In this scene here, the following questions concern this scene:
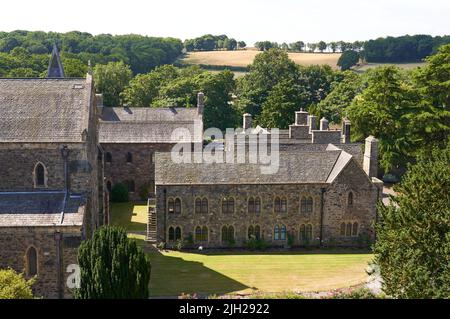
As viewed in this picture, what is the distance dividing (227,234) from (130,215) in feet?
42.5

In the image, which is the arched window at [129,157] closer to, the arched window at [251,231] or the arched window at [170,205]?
the arched window at [170,205]

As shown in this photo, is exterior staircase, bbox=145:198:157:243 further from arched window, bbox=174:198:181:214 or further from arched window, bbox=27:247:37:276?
arched window, bbox=27:247:37:276

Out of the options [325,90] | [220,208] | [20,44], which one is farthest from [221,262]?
[20,44]

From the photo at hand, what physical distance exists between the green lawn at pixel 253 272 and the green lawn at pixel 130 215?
7935mm

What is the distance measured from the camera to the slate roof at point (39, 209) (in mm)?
31234

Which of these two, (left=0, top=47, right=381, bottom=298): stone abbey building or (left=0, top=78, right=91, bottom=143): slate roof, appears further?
(left=0, top=78, right=91, bottom=143): slate roof

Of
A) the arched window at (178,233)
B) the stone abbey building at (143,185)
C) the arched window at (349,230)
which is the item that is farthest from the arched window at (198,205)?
the arched window at (349,230)

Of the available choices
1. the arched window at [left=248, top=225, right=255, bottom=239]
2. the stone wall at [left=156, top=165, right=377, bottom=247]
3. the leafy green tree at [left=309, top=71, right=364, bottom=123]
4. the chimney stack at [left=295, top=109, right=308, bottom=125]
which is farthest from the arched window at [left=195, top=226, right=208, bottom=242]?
the leafy green tree at [left=309, top=71, right=364, bottom=123]

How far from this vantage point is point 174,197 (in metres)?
41.3

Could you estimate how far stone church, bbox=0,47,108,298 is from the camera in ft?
102

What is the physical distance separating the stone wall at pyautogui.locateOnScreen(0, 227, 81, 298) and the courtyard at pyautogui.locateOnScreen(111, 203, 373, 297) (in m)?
5.49

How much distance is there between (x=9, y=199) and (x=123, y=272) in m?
10.9

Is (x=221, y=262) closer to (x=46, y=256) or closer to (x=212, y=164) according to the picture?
(x=212, y=164)

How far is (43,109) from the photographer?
35.5 metres
